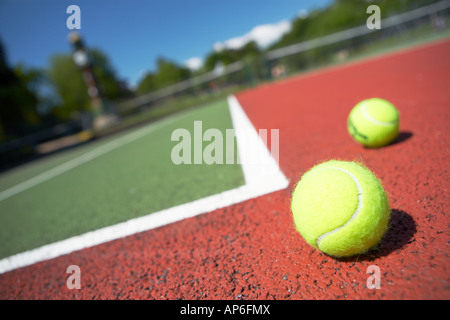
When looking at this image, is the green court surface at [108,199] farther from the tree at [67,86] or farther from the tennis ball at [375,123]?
the tree at [67,86]

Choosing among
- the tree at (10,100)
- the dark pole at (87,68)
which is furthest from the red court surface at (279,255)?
the tree at (10,100)

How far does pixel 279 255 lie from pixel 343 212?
482mm

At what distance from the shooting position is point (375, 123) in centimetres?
258

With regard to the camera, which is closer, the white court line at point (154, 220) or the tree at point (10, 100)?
the white court line at point (154, 220)

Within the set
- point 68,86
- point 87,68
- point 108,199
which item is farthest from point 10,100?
point 108,199

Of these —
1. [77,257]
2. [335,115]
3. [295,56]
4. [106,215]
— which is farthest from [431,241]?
[295,56]

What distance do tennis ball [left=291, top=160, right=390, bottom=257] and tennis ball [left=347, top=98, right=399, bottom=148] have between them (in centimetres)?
131

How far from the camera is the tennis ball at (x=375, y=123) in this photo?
2.59m

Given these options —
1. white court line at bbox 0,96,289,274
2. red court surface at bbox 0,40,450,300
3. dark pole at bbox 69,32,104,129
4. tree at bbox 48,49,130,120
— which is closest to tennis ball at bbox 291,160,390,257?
red court surface at bbox 0,40,450,300

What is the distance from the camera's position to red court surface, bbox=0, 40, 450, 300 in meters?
1.33

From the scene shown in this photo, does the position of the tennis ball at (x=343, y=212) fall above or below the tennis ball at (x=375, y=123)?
below

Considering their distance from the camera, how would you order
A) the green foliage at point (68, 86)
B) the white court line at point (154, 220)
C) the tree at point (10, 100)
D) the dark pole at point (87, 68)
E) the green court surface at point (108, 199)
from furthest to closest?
the green foliage at point (68, 86) → the tree at point (10, 100) → the dark pole at point (87, 68) → the green court surface at point (108, 199) → the white court line at point (154, 220)

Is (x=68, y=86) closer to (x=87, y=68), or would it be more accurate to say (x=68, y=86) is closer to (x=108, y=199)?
(x=87, y=68)

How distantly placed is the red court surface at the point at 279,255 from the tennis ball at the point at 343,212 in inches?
5.1
